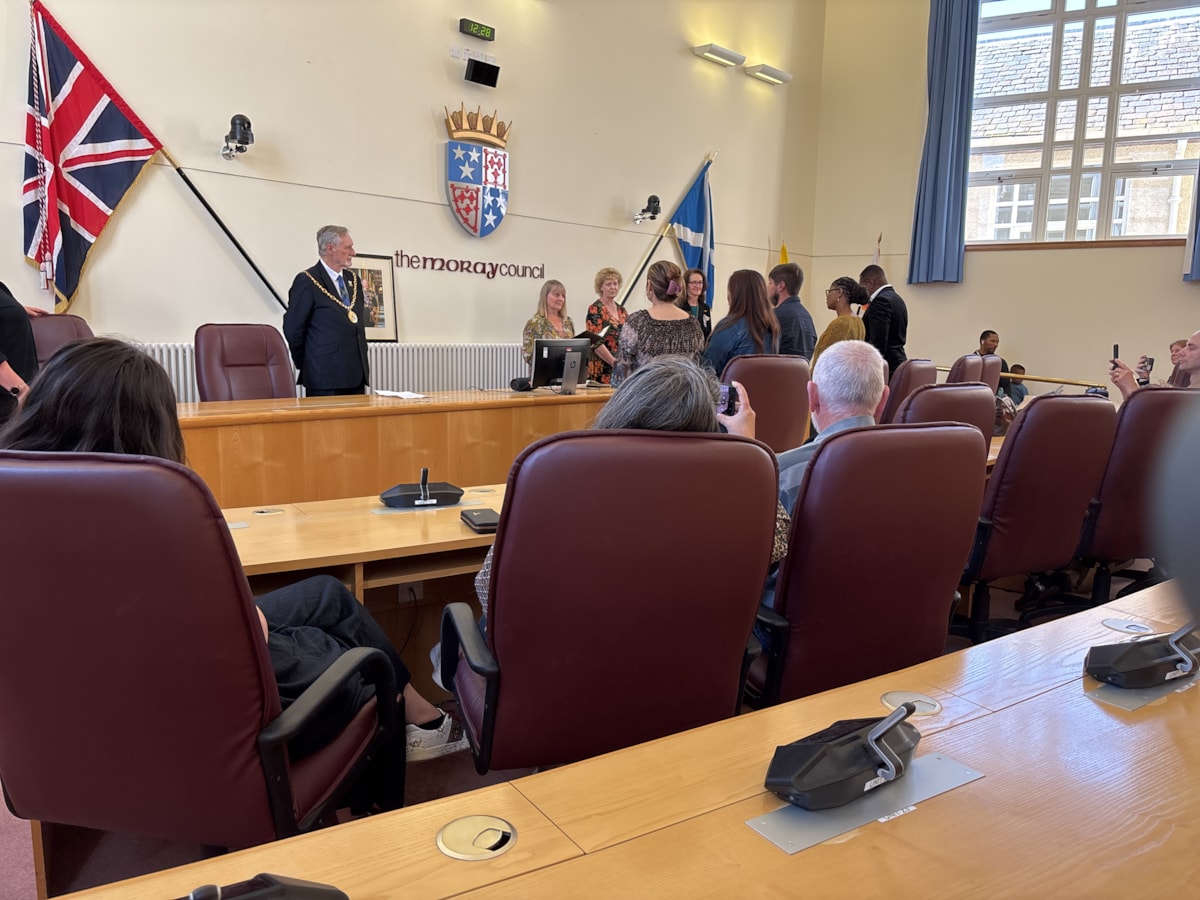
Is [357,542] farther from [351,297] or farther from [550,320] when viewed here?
[550,320]

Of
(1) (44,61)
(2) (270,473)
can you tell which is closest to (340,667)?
(2) (270,473)

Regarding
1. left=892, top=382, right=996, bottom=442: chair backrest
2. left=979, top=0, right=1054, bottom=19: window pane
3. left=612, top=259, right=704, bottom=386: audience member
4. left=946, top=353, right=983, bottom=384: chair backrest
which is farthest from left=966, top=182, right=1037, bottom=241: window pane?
left=892, top=382, right=996, bottom=442: chair backrest

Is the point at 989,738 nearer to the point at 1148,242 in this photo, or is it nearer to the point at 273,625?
the point at 273,625

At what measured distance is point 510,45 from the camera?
649 centimetres

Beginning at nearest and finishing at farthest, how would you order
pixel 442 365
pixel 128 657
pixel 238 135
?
pixel 128 657 < pixel 238 135 < pixel 442 365

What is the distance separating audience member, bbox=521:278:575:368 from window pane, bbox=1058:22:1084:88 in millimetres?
5609

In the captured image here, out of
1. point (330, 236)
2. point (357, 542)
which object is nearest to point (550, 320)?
point (330, 236)

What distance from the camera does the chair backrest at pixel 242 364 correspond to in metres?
3.98

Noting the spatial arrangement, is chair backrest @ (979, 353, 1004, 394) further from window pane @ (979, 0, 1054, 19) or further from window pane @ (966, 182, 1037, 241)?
window pane @ (979, 0, 1054, 19)

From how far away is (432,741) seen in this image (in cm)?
216

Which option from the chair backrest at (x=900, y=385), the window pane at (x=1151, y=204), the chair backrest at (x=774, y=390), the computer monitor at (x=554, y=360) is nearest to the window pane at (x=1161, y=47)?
the window pane at (x=1151, y=204)

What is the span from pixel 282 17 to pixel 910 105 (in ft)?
20.4

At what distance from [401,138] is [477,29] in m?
1.04

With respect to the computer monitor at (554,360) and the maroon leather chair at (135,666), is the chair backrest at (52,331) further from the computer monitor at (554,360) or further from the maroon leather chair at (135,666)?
the maroon leather chair at (135,666)
